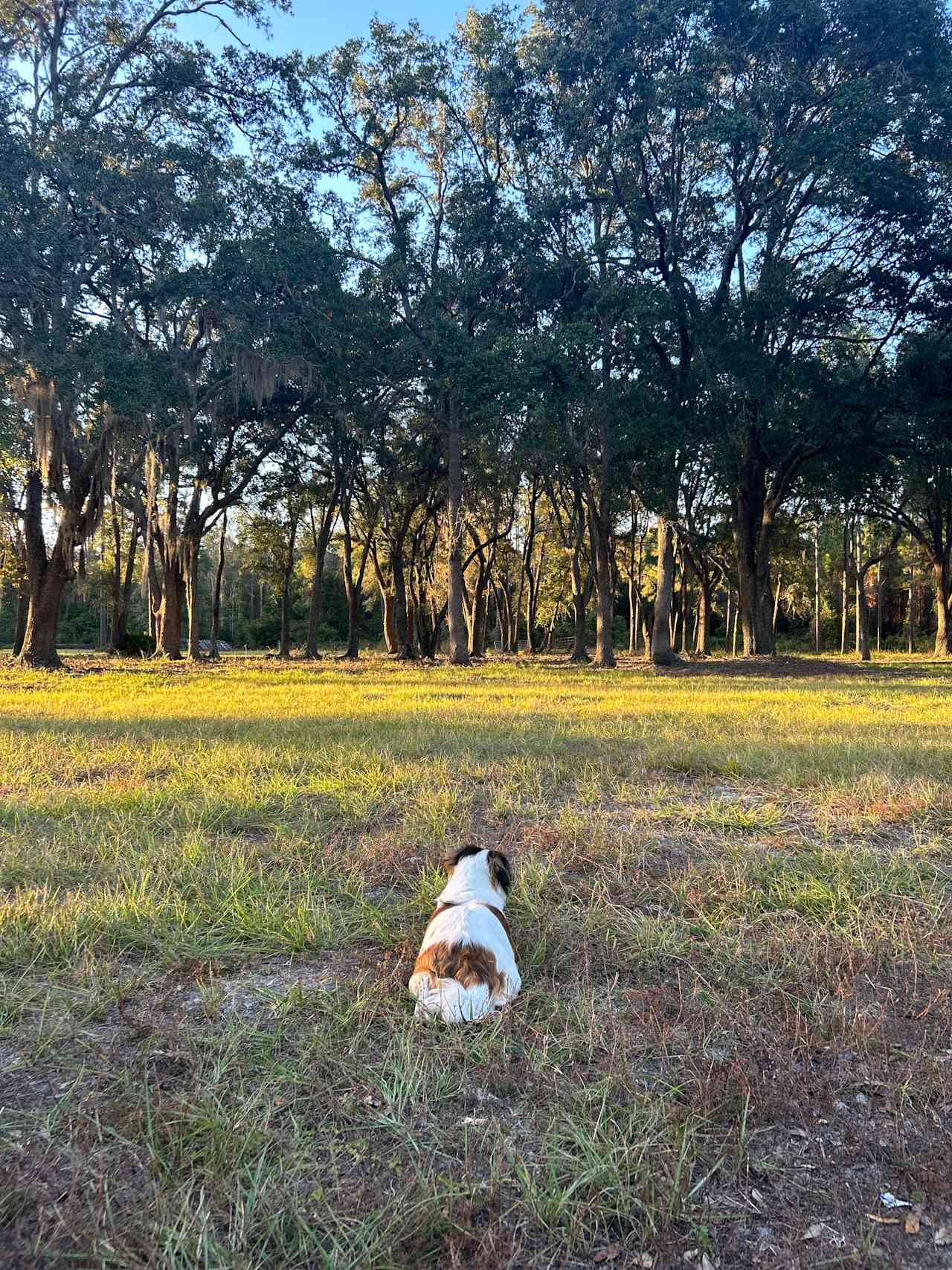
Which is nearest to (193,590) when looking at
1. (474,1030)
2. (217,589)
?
(217,589)

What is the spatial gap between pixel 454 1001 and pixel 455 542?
1670 centimetres

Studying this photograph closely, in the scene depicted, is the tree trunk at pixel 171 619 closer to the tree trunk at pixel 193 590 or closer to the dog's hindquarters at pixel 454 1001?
the tree trunk at pixel 193 590

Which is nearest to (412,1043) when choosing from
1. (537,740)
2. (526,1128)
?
(526,1128)

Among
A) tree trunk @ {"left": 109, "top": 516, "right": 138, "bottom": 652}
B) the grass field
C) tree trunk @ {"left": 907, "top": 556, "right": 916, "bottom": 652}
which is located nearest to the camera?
the grass field

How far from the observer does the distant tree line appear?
13719 millimetres

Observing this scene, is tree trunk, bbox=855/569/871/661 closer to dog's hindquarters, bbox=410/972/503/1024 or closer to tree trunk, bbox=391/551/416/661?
tree trunk, bbox=391/551/416/661

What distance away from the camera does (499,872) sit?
2592 millimetres

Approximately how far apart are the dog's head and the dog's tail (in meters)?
0.58

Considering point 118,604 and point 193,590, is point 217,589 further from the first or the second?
point 193,590

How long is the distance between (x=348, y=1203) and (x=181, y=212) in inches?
667

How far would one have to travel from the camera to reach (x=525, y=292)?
A: 17.3m

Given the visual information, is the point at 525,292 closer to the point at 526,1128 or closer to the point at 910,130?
the point at 910,130

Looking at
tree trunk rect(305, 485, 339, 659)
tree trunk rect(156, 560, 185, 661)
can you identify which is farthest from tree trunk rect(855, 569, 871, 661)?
tree trunk rect(156, 560, 185, 661)

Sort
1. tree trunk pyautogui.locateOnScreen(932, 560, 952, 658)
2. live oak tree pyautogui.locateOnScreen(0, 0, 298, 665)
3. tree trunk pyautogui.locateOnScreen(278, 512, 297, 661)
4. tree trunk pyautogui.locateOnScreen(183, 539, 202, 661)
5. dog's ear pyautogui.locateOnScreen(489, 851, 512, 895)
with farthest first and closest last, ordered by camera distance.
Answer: tree trunk pyautogui.locateOnScreen(278, 512, 297, 661) < tree trunk pyautogui.locateOnScreen(932, 560, 952, 658) < tree trunk pyautogui.locateOnScreen(183, 539, 202, 661) < live oak tree pyautogui.locateOnScreen(0, 0, 298, 665) < dog's ear pyautogui.locateOnScreen(489, 851, 512, 895)
